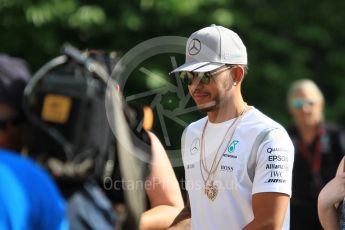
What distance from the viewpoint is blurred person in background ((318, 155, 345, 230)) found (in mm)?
4066

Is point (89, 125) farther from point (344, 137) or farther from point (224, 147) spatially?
point (344, 137)

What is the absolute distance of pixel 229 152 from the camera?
394cm

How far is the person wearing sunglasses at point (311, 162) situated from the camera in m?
6.93

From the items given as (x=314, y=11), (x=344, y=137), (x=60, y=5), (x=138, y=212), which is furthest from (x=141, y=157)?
(x=314, y=11)

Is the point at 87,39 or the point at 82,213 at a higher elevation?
the point at 87,39

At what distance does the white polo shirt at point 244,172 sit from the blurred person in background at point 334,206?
24cm

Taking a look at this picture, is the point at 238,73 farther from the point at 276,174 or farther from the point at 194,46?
the point at 276,174

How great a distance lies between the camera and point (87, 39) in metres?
10.3

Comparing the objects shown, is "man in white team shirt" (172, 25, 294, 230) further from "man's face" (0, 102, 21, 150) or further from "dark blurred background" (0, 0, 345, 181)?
"dark blurred background" (0, 0, 345, 181)

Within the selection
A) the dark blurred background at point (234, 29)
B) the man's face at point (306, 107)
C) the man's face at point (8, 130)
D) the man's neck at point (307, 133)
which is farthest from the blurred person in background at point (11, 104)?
the dark blurred background at point (234, 29)

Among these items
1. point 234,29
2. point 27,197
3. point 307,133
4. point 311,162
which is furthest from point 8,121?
point 234,29

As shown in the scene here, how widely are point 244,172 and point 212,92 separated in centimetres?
38

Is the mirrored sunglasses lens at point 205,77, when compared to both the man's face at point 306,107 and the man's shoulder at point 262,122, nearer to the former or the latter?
the man's shoulder at point 262,122

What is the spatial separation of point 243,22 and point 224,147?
643 cm
